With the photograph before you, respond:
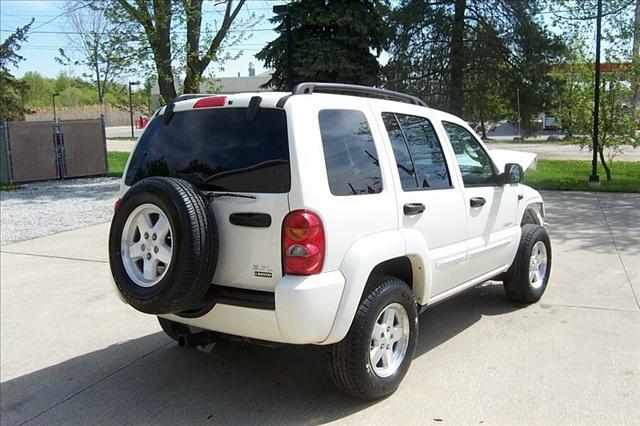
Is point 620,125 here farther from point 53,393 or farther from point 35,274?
point 53,393

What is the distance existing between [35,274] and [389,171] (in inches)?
212

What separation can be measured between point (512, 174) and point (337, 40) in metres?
13.5

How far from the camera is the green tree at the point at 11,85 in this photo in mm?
25641

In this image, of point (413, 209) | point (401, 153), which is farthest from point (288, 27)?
point (413, 209)

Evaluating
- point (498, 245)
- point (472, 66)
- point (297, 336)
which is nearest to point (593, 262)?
point (498, 245)

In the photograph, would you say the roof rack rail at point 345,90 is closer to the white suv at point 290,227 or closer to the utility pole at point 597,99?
the white suv at point 290,227

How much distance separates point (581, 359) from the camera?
4375 millimetres

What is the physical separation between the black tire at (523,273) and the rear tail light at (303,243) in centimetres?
280

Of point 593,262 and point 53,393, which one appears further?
point 593,262

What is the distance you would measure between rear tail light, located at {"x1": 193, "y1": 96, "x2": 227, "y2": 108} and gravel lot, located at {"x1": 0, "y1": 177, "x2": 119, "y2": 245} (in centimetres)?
695

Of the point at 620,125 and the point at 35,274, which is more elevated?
the point at 620,125

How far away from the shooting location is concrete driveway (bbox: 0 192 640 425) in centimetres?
371

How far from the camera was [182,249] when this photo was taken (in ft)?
11.0

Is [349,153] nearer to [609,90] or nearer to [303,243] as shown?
[303,243]
